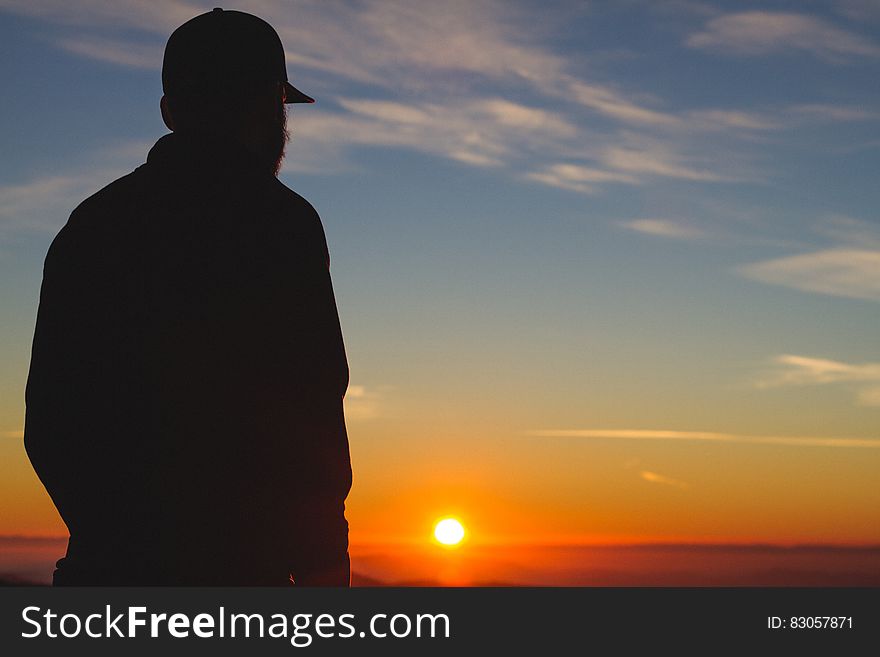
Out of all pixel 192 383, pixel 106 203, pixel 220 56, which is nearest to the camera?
pixel 192 383

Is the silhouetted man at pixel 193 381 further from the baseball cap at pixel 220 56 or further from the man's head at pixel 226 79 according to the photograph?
the baseball cap at pixel 220 56

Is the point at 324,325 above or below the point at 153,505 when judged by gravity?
above

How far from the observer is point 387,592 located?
4914 mm

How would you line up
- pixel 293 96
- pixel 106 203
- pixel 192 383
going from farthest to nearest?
pixel 293 96, pixel 106 203, pixel 192 383

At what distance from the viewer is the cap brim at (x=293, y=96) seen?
3628mm

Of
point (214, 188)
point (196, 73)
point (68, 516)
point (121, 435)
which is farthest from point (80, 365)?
point (196, 73)

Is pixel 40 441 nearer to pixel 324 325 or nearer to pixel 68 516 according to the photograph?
pixel 68 516

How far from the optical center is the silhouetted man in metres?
2.93

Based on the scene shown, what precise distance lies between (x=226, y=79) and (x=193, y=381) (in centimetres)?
112

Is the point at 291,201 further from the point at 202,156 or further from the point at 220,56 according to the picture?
the point at 220,56

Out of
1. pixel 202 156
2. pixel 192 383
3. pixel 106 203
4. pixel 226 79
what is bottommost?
pixel 192 383

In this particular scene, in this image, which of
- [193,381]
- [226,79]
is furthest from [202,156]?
[193,381]

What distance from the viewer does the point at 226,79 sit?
10.7ft

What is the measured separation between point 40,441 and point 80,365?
321mm
